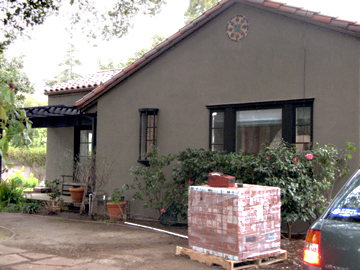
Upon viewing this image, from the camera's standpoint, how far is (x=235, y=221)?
610 cm

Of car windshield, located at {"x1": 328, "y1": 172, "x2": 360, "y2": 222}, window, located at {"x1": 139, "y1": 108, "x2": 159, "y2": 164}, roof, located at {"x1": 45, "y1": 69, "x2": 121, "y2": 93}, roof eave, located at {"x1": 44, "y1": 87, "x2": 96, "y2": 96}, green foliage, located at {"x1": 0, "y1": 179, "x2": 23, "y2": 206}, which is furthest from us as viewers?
roof eave, located at {"x1": 44, "y1": 87, "x2": 96, "y2": 96}

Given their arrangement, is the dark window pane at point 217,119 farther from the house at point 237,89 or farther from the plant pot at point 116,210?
the plant pot at point 116,210

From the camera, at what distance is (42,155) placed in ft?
78.6

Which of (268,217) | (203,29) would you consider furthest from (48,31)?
(268,217)

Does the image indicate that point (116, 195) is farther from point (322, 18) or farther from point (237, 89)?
point (322, 18)

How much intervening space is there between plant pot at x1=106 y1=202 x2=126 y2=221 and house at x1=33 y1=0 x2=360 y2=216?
527 millimetres

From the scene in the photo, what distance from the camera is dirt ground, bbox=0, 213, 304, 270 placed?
668 cm

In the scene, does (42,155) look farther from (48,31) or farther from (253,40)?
(253,40)

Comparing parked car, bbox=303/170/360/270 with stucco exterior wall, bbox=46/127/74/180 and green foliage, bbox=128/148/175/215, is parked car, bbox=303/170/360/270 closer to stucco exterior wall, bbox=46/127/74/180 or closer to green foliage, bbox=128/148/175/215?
green foliage, bbox=128/148/175/215

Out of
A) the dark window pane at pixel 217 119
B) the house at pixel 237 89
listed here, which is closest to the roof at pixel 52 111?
the house at pixel 237 89

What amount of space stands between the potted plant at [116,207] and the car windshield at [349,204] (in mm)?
7833

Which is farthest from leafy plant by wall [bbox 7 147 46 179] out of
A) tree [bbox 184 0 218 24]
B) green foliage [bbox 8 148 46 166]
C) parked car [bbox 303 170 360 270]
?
parked car [bbox 303 170 360 270]

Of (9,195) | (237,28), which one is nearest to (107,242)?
(237,28)

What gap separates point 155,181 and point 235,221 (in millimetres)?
4270
